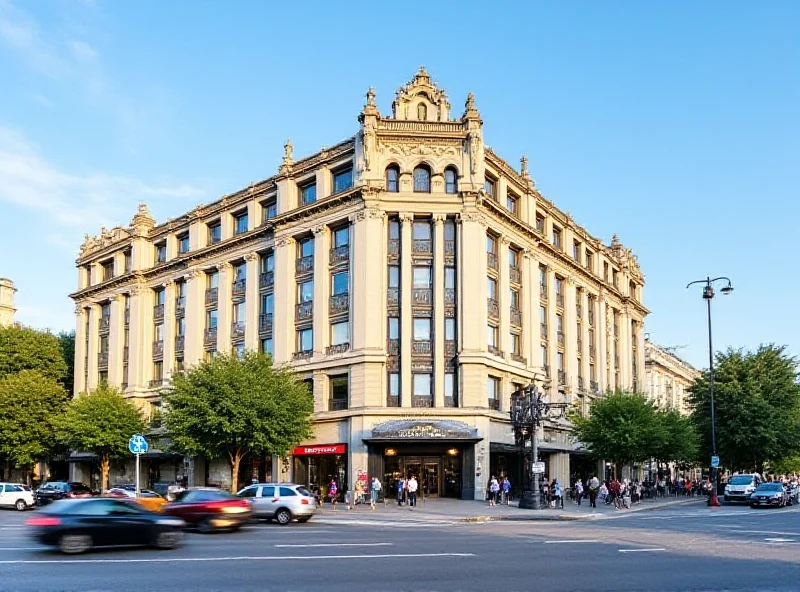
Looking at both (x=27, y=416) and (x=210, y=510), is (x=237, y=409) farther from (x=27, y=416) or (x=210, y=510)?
(x=27, y=416)

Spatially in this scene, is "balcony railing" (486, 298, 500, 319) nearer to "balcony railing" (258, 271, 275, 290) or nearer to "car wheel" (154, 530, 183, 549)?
"balcony railing" (258, 271, 275, 290)

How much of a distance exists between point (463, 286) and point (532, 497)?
13388 millimetres

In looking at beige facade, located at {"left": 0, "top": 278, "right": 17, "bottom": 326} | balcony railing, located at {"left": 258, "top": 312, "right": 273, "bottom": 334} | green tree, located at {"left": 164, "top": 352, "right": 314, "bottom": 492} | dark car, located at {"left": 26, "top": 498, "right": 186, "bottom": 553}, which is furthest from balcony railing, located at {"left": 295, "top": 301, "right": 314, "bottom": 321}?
beige facade, located at {"left": 0, "top": 278, "right": 17, "bottom": 326}

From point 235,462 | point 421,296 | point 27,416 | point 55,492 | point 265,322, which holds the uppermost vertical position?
point 421,296

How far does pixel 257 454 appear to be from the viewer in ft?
164

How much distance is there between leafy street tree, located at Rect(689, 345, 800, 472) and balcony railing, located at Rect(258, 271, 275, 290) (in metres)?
32.6

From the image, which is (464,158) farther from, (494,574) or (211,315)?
(494,574)

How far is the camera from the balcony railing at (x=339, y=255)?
168 ft

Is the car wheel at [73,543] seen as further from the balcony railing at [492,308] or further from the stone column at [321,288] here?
the balcony railing at [492,308]

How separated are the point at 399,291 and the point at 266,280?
11.4 metres

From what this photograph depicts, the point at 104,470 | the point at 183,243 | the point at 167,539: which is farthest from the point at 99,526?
the point at 183,243

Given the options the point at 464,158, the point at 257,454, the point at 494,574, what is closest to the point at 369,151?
the point at 464,158

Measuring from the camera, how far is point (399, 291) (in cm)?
4953

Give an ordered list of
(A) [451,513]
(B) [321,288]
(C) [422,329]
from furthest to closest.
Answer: (B) [321,288] → (C) [422,329] → (A) [451,513]
